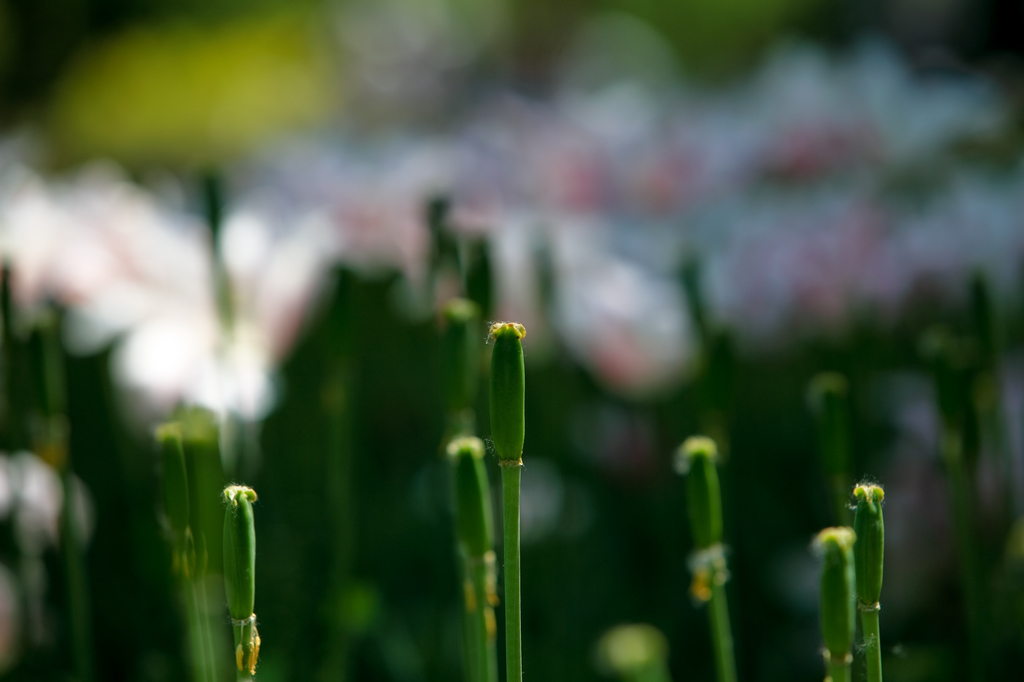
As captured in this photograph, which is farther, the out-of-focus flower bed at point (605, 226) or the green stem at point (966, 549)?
the out-of-focus flower bed at point (605, 226)

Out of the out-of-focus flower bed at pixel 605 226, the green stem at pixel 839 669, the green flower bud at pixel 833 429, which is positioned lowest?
the green stem at pixel 839 669

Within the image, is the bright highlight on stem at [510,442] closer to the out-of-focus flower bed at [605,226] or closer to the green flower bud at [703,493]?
the green flower bud at [703,493]

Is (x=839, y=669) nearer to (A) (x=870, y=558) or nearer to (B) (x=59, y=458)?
(A) (x=870, y=558)

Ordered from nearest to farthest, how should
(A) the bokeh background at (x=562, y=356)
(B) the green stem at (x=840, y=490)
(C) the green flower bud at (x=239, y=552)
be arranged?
(C) the green flower bud at (x=239, y=552), (B) the green stem at (x=840, y=490), (A) the bokeh background at (x=562, y=356)

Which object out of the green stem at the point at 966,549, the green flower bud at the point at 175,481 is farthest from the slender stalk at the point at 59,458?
the green stem at the point at 966,549

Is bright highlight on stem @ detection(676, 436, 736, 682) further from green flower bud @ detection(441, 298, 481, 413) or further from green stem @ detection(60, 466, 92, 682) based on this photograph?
green stem @ detection(60, 466, 92, 682)

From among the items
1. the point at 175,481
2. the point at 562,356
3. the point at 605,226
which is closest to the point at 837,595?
the point at 175,481

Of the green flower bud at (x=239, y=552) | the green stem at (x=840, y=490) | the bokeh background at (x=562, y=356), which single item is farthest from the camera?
the bokeh background at (x=562, y=356)

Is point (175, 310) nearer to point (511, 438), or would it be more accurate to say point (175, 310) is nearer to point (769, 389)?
point (511, 438)

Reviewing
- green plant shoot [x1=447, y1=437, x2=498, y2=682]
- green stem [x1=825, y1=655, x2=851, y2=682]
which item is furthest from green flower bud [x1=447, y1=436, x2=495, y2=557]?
green stem [x1=825, y1=655, x2=851, y2=682]
